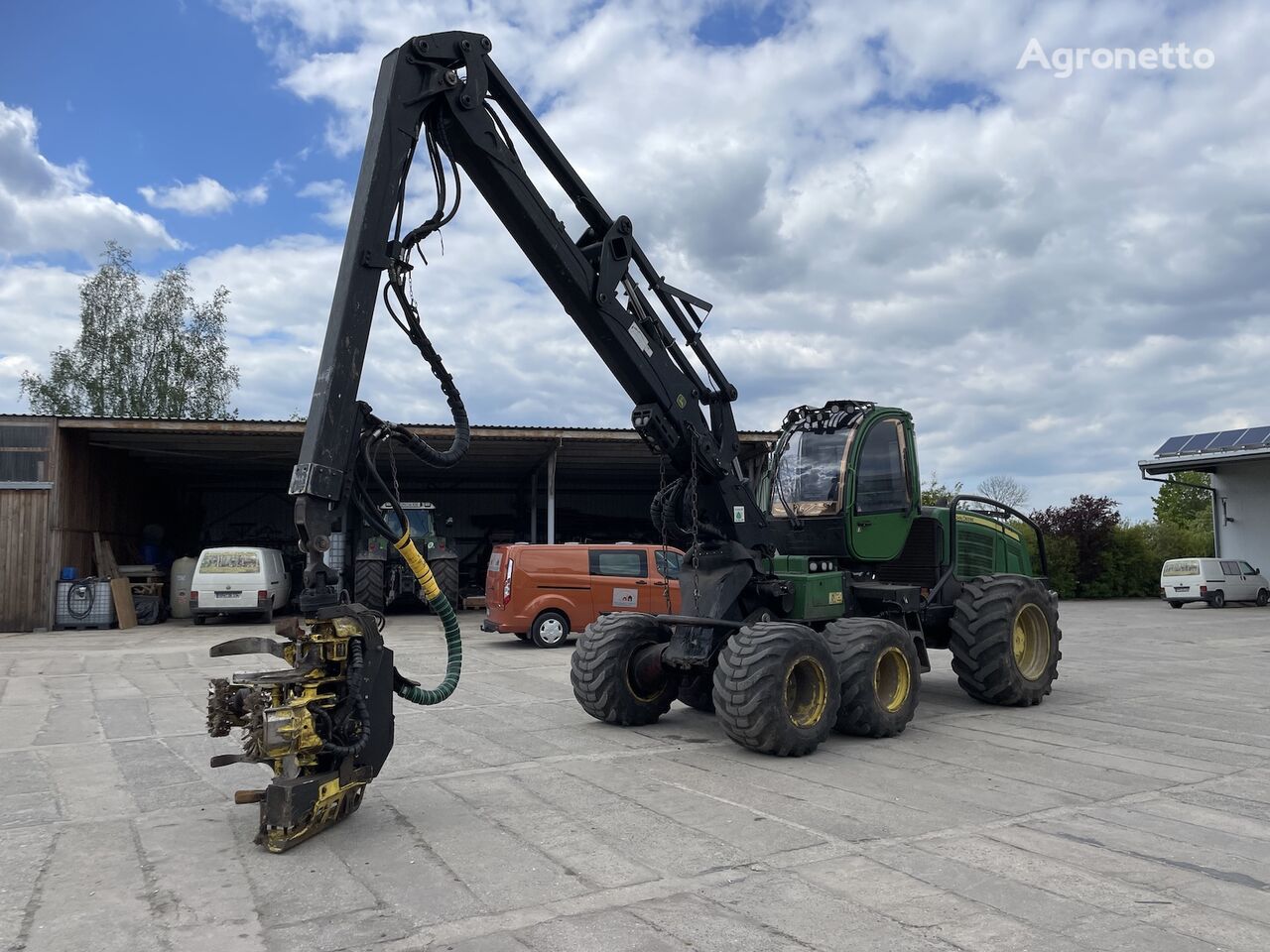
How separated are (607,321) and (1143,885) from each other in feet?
15.9

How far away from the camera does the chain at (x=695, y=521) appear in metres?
7.86

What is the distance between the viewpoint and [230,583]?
20719 mm

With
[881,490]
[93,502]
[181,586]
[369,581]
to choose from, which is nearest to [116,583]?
[181,586]

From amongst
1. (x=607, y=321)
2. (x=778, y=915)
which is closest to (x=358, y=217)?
(x=607, y=321)

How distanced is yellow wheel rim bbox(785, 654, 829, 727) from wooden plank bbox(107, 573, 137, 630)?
60.5 ft

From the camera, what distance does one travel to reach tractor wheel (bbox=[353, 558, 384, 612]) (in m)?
20.9

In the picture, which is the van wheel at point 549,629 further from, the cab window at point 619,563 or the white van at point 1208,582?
the white van at point 1208,582

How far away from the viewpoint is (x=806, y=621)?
8336 millimetres

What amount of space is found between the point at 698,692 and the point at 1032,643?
3431mm

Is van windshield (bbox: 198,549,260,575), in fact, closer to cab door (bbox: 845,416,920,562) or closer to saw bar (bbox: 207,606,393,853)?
cab door (bbox: 845,416,920,562)

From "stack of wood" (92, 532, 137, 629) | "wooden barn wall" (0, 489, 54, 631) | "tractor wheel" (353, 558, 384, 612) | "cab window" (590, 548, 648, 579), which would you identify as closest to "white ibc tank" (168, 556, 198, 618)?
"stack of wood" (92, 532, 137, 629)

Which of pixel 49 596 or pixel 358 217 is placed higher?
pixel 358 217

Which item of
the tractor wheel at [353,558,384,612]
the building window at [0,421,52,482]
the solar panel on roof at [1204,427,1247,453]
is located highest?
the solar panel on roof at [1204,427,1247,453]

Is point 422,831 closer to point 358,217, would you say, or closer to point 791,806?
point 791,806
